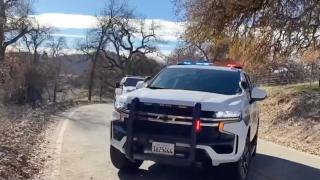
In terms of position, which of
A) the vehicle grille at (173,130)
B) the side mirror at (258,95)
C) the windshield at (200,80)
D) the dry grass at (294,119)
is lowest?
the dry grass at (294,119)

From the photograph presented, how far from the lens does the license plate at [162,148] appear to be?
19.4 ft

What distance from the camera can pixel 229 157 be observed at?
5984mm

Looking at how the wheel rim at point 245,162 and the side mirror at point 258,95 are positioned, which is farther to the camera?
the side mirror at point 258,95

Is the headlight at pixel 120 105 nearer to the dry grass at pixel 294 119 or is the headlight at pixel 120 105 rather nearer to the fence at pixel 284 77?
the dry grass at pixel 294 119

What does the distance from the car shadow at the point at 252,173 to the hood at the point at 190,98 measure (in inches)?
44.9

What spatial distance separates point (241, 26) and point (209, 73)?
376 inches

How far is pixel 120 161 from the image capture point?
694 cm

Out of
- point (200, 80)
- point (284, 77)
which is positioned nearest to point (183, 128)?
point (200, 80)

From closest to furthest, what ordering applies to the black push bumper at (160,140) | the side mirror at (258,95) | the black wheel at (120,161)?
the black push bumper at (160,140), the black wheel at (120,161), the side mirror at (258,95)

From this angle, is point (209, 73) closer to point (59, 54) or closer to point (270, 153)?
point (270, 153)

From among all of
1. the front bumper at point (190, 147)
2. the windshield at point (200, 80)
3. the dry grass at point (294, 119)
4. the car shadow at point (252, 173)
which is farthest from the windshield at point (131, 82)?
the front bumper at point (190, 147)

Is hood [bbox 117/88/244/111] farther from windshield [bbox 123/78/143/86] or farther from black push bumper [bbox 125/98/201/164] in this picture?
windshield [bbox 123/78/143/86]

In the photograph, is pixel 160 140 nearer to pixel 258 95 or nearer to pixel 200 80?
pixel 200 80

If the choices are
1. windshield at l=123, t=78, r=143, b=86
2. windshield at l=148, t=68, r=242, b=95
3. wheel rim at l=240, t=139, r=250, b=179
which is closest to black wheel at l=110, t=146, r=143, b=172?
windshield at l=148, t=68, r=242, b=95
